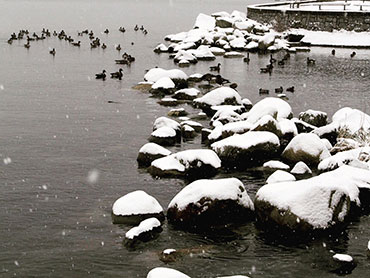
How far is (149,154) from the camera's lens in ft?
53.0

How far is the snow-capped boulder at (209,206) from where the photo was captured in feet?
39.2

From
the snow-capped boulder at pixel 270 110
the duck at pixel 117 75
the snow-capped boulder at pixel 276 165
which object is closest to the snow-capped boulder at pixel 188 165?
the snow-capped boulder at pixel 276 165

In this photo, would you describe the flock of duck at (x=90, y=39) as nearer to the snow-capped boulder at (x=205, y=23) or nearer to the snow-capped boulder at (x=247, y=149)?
the snow-capped boulder at (x=205, y=23)

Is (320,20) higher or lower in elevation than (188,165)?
higher

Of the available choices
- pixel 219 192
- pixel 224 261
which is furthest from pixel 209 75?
pixel 224 261

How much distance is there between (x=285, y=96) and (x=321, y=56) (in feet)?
53.7

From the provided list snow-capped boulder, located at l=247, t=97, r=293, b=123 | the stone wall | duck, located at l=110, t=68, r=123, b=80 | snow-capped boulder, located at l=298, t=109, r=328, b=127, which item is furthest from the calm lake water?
the stone wall

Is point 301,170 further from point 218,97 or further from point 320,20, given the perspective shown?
point 320,20

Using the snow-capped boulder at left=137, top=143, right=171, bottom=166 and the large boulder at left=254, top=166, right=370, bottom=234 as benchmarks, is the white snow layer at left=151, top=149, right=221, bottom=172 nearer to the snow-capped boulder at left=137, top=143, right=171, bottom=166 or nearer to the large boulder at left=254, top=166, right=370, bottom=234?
the snow-capped boulder at left=137, top=143, right=171, bottom=166

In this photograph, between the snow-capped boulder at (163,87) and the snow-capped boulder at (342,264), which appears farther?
the snow-capped boulder at (163,87)

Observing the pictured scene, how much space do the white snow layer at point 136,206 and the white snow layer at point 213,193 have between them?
0.38m

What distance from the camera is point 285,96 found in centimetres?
2553

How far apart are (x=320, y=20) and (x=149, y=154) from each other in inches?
1455

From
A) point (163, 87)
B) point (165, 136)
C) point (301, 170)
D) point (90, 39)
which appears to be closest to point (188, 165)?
point (301, 170)
